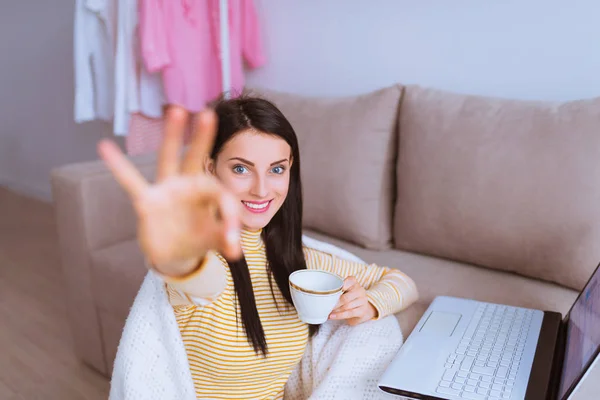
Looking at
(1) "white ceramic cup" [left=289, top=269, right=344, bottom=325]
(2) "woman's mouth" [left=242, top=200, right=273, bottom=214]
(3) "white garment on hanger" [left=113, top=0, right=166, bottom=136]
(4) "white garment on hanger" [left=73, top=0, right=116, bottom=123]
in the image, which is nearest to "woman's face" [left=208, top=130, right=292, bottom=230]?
(2) "woman's mouth" [left=242, top=200, right=273, bottom=214]

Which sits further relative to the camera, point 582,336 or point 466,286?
point 466,286

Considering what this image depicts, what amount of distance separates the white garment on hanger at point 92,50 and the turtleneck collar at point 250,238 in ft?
5.27

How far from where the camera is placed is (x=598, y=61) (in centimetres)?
141

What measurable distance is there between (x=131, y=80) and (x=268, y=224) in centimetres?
140

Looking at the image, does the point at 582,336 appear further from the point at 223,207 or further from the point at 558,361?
the point at 223,207

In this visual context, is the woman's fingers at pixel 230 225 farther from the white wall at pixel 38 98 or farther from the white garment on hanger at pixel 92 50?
the white wall at pixel 38 98

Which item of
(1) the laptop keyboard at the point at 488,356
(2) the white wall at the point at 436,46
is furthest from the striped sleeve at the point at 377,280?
(2) the white wall at the point at 436,46

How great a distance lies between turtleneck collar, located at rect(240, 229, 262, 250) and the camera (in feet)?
2.96

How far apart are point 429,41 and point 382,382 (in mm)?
1179

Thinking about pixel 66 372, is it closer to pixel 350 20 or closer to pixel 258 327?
pixel 258 327

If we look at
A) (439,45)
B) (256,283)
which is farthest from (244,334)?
(439,45)

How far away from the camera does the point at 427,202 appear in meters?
1.40

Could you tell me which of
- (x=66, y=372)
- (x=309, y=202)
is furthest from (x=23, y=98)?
(x=309, y=202)

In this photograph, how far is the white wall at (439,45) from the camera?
4.73 feet
